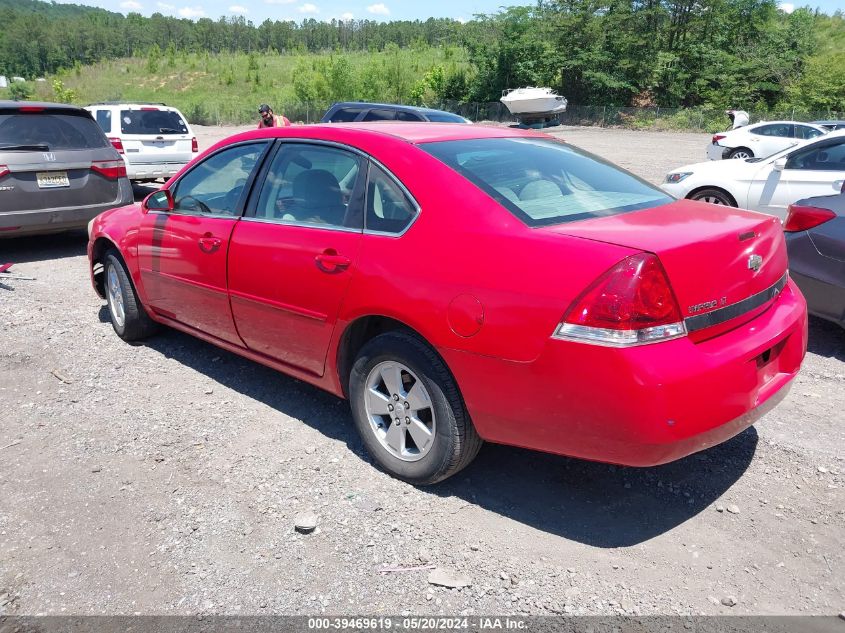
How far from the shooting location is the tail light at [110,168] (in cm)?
845

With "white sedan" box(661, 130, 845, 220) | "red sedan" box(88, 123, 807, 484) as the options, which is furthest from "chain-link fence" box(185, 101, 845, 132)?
"red sedan" box(88, 123, 807, 484)

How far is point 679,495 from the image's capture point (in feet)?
10.9

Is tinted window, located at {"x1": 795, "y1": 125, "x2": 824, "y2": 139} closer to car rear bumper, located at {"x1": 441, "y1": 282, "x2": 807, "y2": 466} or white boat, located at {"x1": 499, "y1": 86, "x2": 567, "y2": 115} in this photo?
car rear bumper, located at {"x1": 441, "y1": 282, "x2": 807, "y2": 466}

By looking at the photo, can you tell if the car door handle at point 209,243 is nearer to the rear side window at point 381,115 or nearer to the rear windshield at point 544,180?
the rear windshield at point 544,180

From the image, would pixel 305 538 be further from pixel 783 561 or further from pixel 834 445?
pixel 834 445

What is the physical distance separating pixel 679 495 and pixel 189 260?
3144mm

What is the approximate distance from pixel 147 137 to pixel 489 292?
39.4 ft

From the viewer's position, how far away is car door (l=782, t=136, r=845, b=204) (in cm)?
843

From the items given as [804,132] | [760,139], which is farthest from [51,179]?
[804,132]

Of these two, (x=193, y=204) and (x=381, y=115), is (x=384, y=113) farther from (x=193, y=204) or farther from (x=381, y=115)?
(x=193, y=204)

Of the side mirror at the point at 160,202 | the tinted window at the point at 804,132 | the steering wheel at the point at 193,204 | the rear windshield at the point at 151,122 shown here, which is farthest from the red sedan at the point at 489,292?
the tinted window at the point at 804,132

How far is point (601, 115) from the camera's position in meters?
45.5

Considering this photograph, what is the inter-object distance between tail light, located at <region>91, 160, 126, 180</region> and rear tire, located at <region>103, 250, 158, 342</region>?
335cm

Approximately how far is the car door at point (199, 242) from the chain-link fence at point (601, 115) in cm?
3962
